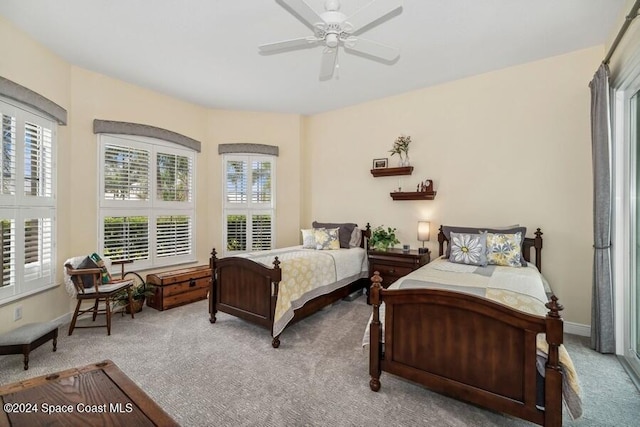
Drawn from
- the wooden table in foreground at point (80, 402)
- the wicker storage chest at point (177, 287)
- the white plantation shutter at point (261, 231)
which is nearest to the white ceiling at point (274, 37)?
the white plantation shutter at point (261, 231)

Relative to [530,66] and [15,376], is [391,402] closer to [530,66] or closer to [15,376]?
[15,376]

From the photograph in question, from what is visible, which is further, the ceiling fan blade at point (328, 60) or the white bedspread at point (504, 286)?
the ceiling fan blade at point (328, 60)

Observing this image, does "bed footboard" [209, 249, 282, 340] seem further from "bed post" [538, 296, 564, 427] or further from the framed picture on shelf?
the framed picture on shelf

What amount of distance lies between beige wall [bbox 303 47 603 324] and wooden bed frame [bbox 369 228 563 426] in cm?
228

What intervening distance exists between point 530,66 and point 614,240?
2.17 meters

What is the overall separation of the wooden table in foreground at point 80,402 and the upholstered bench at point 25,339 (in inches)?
63.0

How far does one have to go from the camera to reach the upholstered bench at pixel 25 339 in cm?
247

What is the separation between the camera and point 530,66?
354cm

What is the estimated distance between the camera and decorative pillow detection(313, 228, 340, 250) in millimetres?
4383

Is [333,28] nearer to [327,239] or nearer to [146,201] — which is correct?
[327,239]

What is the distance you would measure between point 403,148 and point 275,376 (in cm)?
349

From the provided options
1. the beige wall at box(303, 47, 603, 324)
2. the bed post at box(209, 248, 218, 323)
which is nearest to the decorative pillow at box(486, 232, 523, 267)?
the beige wall at box(303, 47, 603, 324)

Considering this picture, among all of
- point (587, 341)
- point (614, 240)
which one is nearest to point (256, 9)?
point (614, 240)

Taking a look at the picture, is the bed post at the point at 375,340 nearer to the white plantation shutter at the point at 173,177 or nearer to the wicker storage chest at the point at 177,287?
the wicker storage chest at the point at 177,287
